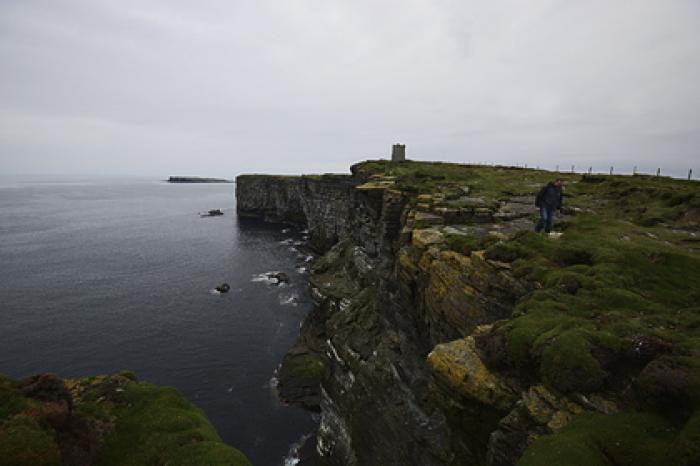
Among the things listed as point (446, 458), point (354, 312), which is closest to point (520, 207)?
point (354, 312)

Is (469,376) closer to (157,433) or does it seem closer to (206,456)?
(206,456)

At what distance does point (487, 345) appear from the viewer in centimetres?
1321

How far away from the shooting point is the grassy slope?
8.53 m

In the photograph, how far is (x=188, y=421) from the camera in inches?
571

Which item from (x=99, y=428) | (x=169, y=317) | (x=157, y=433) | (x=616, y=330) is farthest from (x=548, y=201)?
(x=169, y=317)

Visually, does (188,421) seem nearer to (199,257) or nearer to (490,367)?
(490,367)

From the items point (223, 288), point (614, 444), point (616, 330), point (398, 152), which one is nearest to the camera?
point (614, 444)

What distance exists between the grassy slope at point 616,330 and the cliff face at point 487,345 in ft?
0.19

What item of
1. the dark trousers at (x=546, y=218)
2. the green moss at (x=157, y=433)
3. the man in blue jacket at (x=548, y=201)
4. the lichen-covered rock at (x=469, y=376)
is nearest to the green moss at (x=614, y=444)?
the lichen-covered rock at (x=469, y=376)

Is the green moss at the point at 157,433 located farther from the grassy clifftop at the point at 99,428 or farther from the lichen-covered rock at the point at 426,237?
the lichen-covered rock at the point at 426,237

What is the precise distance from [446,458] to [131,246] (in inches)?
4454

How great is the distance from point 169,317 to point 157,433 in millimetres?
52904

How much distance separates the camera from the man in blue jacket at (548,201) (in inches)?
872

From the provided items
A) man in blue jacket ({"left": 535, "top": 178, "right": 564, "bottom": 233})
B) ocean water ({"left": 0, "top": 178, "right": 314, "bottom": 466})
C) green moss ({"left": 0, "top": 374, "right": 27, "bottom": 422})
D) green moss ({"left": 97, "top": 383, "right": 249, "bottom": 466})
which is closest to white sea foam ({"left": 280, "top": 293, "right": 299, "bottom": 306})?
ocean water ({"left": 0, "top": 178, "right": 314, "bottom": 466})
